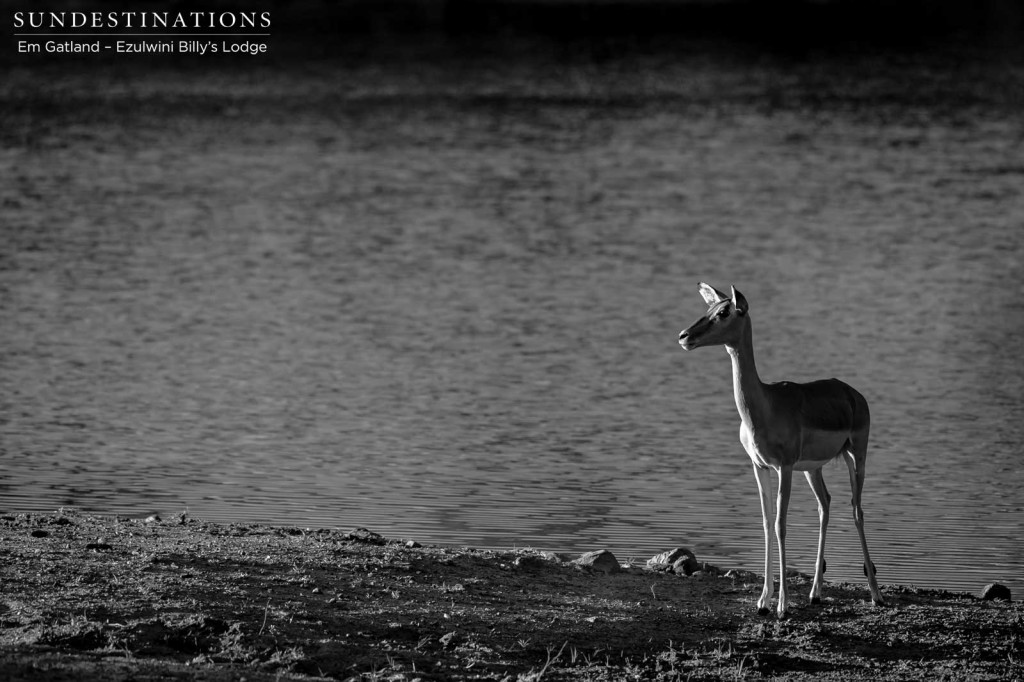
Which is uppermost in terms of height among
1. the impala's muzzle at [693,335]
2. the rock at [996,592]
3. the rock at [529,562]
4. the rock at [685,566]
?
the impala's muzzle at [693,335]

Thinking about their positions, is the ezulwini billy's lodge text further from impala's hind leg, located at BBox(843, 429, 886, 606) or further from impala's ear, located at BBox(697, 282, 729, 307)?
impala's hind leg, located at BBox(843, 429, 886, 606)

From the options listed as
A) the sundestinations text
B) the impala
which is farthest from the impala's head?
the sundestinations text

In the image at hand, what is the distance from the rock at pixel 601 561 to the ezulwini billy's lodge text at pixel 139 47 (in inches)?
2051

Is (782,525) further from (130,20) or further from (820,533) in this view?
(130,20)

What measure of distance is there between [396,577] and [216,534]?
54.2 inches

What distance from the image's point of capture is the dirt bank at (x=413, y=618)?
802 cm

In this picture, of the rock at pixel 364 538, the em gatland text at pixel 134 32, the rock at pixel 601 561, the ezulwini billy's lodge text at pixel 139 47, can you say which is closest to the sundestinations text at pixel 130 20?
the em gatland text at pixel 134 32

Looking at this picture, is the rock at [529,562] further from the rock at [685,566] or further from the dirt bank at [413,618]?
the rock at [685,566]

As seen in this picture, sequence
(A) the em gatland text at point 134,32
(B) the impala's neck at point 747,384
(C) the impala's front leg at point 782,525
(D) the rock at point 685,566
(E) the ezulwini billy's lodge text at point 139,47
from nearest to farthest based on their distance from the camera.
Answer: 1. (C) the impala's front leg at point 782,525
2. (B) the impala's neck at point 747,384
3. (D) the rock at point 685,566
4. (E) the ezulwini billy's lodge text at point 139,47
5. (A) the em gatland text at point 134,32

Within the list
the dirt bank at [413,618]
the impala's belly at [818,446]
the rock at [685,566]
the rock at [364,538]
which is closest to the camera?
the dirt bank at [413,618]

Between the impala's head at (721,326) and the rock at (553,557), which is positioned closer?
the impala's head at (721,326)

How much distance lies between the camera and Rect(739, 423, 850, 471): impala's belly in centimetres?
967

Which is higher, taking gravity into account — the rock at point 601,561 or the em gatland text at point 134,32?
the em gatland text at point 134,32

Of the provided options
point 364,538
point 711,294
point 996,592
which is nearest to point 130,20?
point 364,538
